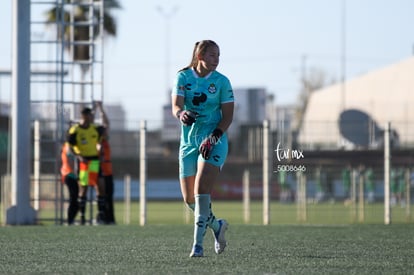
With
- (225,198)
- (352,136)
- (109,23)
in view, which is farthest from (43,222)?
(109,23)

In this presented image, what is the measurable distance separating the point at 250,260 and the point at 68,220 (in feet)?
37.2

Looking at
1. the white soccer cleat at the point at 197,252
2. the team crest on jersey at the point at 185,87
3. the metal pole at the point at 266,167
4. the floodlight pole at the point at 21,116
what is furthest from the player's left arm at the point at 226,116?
the metal pole at the point at 266,167

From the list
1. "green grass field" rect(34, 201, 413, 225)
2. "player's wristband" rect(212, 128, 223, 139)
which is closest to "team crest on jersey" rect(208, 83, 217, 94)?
"player's wristband" rect(212, 128, 223, 139)

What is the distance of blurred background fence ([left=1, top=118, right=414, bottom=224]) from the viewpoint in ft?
101

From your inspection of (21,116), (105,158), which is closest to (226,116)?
(21,116)

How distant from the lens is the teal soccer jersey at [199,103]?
1143cm

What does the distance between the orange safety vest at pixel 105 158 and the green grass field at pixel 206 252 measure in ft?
14.8

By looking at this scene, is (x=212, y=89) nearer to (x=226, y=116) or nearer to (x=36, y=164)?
(x=226, y=116)

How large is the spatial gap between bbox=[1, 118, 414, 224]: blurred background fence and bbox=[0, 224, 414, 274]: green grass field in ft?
33.1

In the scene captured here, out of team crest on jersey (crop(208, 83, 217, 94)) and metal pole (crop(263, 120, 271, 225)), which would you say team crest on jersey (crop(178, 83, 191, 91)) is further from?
metal pole (crop(263, 120, 271, 225))

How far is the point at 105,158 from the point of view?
72.3 feet

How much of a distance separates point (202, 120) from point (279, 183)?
31.1 m

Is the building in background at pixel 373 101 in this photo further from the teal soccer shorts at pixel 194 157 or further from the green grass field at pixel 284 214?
the teal soccer shorts at pixel 194 157

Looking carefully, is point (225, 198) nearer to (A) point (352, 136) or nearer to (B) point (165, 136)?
(B) point (165, 136)
